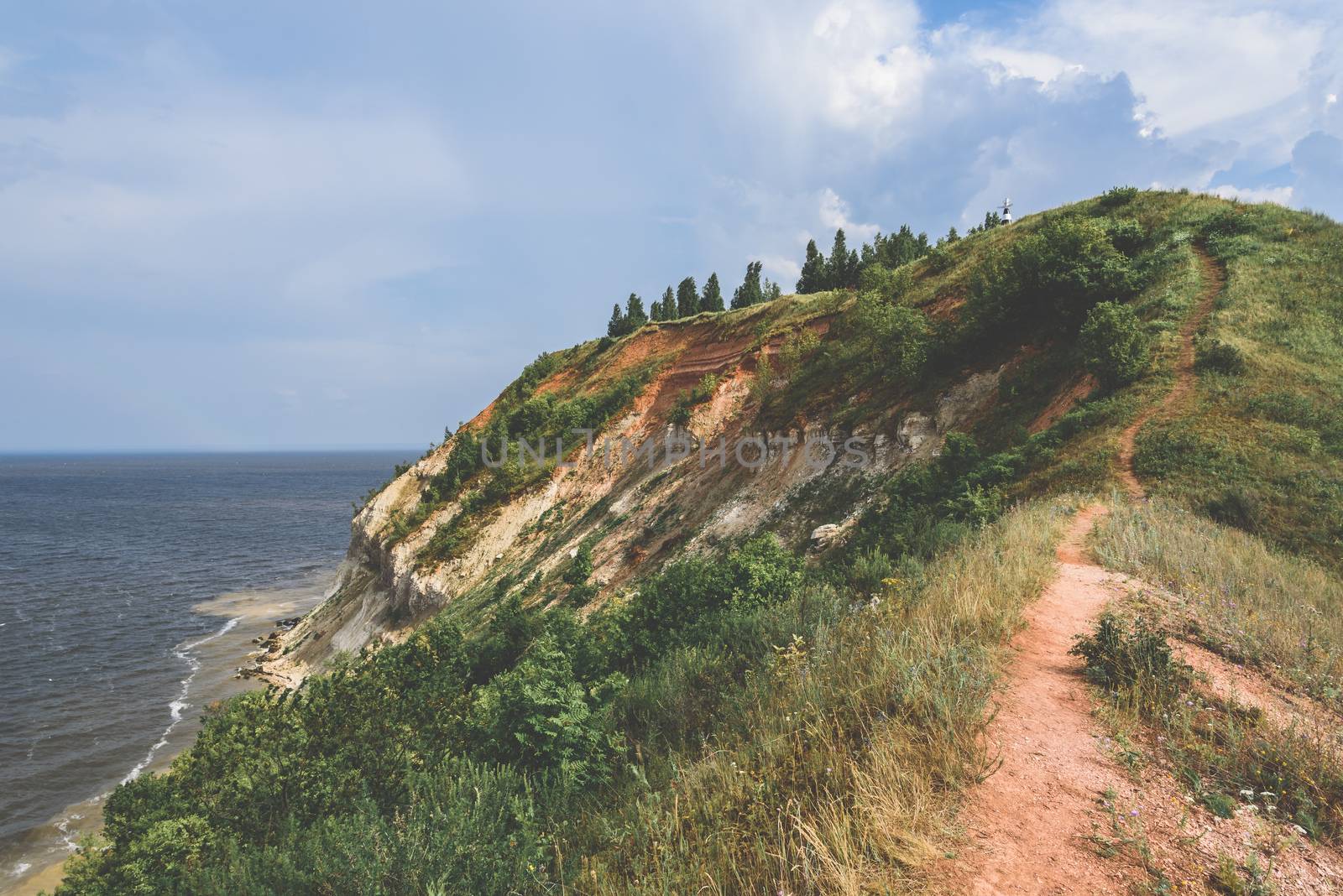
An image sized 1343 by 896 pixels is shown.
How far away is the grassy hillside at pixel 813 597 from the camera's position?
4.54 metres

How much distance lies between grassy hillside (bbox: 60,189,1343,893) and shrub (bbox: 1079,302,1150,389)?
0.28 feet

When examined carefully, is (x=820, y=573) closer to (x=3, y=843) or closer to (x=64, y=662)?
(x=3, y=843)

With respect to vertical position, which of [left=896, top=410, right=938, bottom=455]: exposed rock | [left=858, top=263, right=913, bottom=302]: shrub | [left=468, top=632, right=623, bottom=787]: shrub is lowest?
[left=468, top=632, right=623, bottom=787]: shrub

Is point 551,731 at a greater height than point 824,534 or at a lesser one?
lesser

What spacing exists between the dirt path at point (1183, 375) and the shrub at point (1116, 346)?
3.29 feet

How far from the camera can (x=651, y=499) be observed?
29719mm

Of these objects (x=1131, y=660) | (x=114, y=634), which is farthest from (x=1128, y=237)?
(x=114, y=634)

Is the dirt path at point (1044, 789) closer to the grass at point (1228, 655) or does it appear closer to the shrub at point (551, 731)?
the grass at point (1228, 655)

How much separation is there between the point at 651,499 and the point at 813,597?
20.7 meters

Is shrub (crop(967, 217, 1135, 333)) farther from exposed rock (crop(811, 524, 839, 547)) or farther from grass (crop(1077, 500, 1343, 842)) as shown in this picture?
grass (crop(1077, 500, 1343, 842))

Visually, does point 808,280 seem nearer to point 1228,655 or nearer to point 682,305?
point 682,305

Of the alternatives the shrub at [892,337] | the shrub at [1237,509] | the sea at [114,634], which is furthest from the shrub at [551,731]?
the sea at [114,634]

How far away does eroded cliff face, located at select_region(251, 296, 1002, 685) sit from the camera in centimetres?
2219

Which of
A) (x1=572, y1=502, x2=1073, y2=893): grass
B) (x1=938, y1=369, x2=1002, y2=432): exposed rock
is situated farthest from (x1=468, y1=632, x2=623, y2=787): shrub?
(x1=938, y1=369, x2=1002, y2=432): exposed rock
